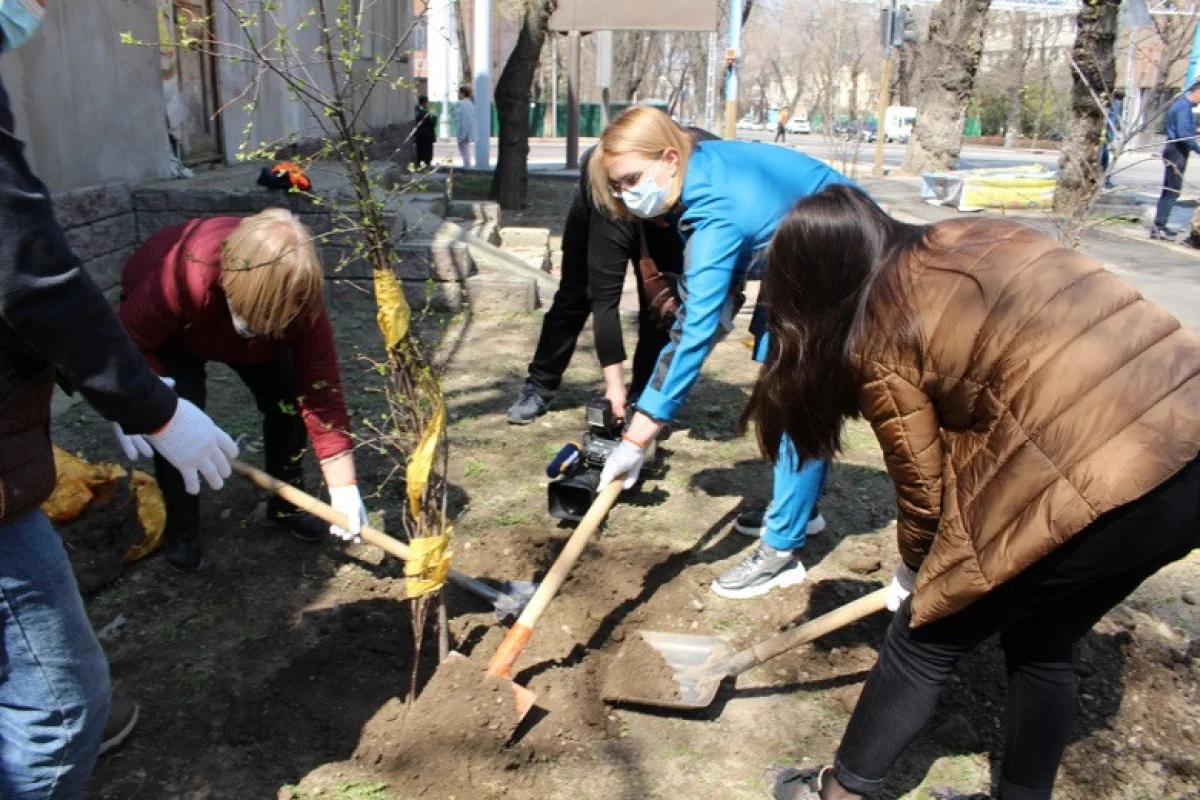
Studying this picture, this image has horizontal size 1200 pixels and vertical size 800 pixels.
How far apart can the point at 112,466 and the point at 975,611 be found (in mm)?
2920

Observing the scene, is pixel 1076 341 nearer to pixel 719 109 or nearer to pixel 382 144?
pixel 382 144

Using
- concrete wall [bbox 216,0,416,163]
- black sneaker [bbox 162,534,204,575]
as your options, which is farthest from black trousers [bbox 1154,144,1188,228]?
black sneaker [bbox 162,534,204,575]

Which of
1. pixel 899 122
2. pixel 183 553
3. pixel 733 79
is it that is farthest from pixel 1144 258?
pixel 899 122

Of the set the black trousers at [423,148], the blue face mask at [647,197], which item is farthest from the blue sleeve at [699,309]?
the black trousers at [423,148]

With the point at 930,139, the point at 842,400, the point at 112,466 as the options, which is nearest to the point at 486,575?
the point at 112,466

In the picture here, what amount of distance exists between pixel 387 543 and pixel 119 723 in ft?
2.56

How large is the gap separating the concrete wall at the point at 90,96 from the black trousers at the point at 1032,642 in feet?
15.3

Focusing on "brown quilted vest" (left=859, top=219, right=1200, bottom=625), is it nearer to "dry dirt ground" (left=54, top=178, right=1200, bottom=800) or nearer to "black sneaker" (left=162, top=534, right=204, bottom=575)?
"dry dirt ground" (left=54, top=178, right=1200, bottom=800)

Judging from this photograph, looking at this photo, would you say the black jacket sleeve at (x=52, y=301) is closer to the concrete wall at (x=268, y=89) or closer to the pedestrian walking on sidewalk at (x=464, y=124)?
the concrete wall at (x=268, y=89)

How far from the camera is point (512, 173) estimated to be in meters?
11.6

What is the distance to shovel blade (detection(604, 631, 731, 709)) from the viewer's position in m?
2.63

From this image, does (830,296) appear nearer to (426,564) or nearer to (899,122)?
(426,564)

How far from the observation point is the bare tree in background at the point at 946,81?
16406 mm

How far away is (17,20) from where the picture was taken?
58.0 inches
